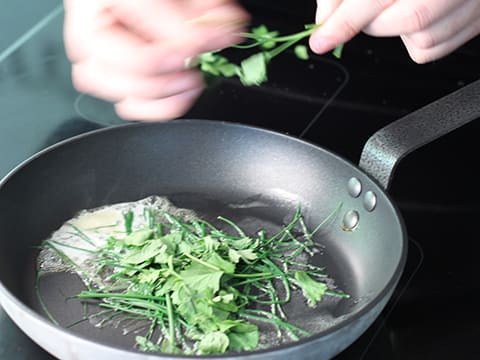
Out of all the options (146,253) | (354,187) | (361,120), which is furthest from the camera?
(361,120)

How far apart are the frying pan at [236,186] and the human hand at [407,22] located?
78mm

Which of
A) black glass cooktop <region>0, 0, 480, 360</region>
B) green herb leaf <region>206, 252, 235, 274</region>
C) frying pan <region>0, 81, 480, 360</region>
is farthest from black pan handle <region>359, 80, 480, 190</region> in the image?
green herb leaf <region>206, 252, 235, 274</region>

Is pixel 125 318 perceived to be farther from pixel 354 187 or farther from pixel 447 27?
pixel 447 27

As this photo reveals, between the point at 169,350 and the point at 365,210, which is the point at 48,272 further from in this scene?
the point at 365,210

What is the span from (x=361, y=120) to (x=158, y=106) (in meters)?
0.51

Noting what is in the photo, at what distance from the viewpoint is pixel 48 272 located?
0.92 m

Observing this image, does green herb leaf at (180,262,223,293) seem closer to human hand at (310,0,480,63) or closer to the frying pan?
the frying pan

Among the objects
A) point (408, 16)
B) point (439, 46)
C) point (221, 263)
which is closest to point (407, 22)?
point (408, 16)

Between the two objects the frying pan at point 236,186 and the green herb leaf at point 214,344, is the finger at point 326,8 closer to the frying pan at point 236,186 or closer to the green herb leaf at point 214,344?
the frying pan at point 236,186

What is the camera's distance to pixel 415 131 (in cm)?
97

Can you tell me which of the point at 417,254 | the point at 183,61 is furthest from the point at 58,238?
the point at 417,254

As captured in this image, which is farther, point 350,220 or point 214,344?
point 350,220

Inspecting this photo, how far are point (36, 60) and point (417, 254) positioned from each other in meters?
0.75

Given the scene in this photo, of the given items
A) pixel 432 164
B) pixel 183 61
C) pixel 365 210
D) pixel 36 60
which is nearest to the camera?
pixel 183 61
